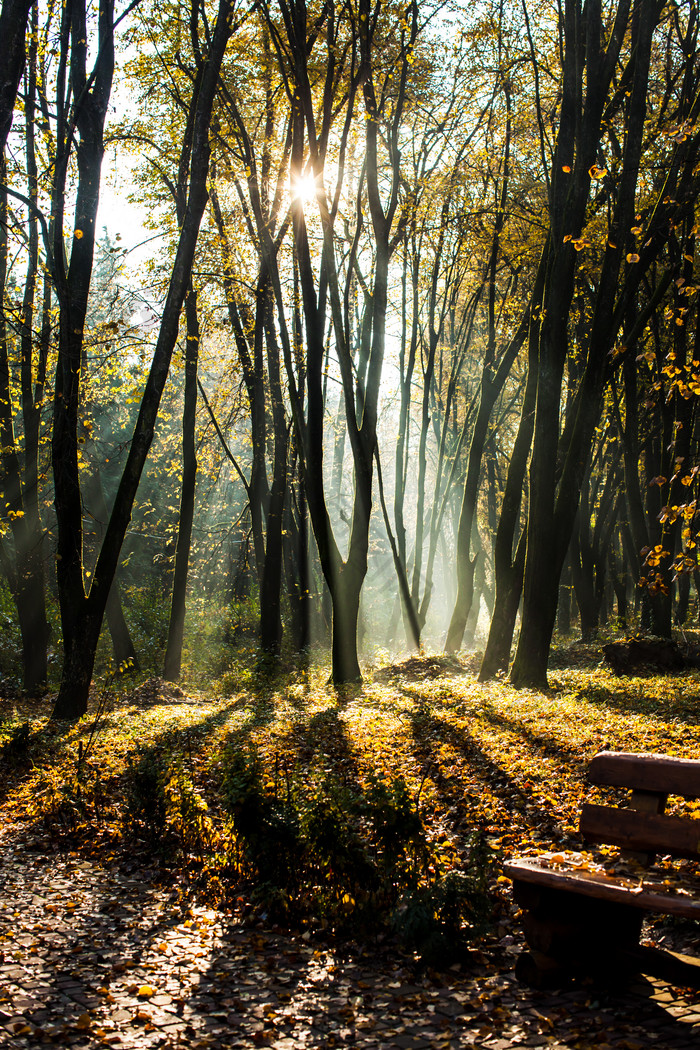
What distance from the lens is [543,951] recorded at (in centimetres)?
392

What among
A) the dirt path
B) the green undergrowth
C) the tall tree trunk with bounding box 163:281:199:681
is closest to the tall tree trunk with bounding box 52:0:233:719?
the green undergrowth

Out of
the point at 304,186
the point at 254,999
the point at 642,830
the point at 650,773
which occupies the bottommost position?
the point at 254,999

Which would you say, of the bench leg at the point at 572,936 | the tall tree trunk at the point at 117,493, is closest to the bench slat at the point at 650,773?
the bench leg at the point at 572,936

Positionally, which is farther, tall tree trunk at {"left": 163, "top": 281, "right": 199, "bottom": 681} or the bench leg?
tall tree trunk at {"left": 163, "top": 281, "right": 199, "bottom": 681}

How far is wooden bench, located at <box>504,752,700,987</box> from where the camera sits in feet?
12.6

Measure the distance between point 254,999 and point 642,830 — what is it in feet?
6.94

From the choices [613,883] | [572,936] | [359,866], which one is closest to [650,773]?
[613,883]

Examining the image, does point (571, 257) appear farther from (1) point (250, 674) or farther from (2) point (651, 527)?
(1) point (250, 674)

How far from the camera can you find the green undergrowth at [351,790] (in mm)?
4820

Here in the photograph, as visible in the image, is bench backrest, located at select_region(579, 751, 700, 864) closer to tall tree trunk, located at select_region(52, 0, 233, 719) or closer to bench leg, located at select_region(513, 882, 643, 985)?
bench leg, located at select_region(513, 882, 643, 985)

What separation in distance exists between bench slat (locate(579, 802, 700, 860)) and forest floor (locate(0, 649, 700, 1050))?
2.10ft

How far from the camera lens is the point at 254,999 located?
4023 mm

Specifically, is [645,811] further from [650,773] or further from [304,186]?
[304,186]

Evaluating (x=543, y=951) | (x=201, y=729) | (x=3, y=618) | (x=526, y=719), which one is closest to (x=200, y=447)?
(x=3, y=618)
